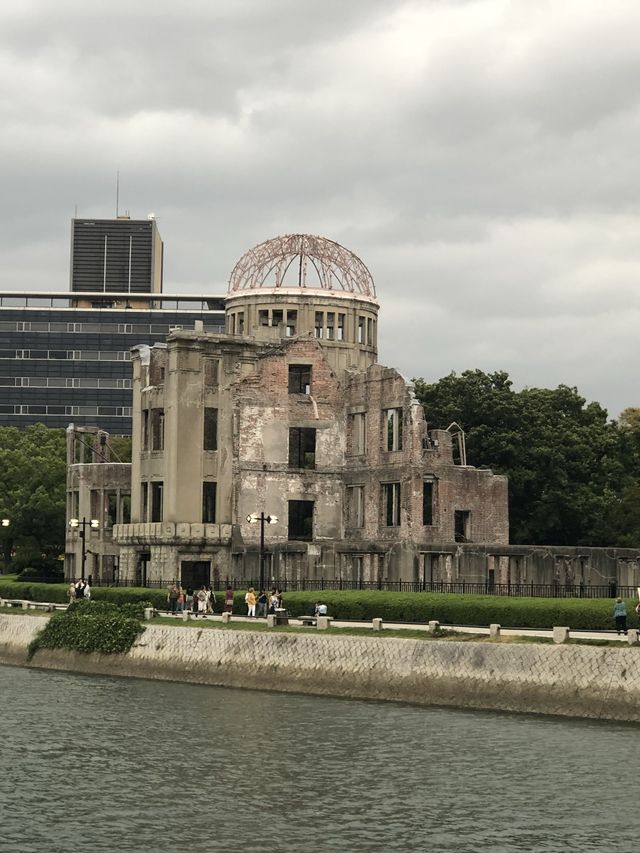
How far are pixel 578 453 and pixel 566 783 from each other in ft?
198

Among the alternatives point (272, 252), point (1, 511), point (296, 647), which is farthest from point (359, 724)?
point (1, 511)

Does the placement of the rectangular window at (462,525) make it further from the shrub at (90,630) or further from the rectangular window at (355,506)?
the shrub at (90,630)

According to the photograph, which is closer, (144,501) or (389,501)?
(389,501)

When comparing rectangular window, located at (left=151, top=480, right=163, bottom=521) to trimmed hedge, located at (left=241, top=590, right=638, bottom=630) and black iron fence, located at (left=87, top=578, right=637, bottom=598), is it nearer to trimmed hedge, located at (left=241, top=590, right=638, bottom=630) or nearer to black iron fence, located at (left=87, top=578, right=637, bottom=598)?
black iron fence, located at (left=87, top=578, right=637, bottom=598)

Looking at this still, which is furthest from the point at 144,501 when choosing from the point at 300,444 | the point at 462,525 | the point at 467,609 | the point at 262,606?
the point at 467,609

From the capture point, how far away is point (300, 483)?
84.8 metres

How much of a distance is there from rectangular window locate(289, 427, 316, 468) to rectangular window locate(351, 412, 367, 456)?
7.16 feet

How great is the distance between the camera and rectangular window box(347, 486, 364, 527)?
84.9 meters

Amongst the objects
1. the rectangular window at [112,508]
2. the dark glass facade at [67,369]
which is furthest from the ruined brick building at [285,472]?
the dark glass facade at [67,369]

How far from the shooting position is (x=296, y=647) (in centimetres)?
5494

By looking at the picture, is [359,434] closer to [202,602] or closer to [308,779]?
[202,602]

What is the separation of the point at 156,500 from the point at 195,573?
15.9 feet

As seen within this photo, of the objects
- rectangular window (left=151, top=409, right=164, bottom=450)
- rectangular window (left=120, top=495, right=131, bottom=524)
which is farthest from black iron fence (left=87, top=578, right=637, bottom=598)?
rectangular window (left=120, top=495, right=131, bottom=524)

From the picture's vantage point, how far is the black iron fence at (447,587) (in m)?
71.8
